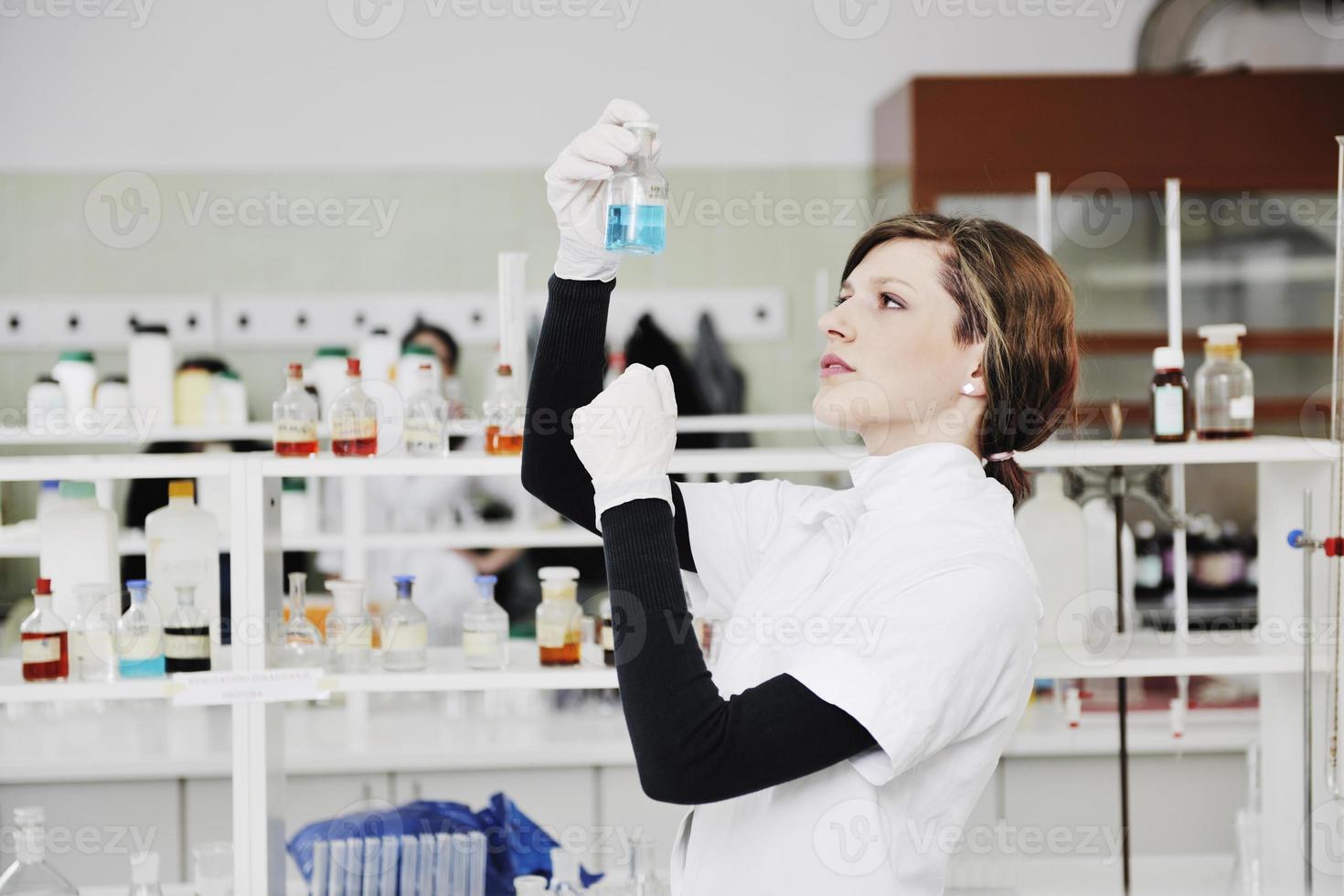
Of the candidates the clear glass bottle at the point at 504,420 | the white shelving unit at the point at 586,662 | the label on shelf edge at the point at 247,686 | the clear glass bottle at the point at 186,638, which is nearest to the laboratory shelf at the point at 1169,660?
the white shelving unit at the point at 586,662

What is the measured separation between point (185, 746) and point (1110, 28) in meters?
3.58

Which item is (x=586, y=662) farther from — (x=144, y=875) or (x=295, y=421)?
(x=144, y=875)

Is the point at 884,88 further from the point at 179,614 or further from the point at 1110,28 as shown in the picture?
the point at 179,614

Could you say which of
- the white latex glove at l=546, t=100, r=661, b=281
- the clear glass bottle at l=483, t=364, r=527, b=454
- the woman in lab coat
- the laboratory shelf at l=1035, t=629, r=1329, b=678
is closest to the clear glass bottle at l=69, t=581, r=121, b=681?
the clear glass bottle at l=483, t=364, r=527, b=454

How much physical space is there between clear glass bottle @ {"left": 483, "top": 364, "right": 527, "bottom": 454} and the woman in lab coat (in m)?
0.35

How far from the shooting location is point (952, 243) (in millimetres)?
1350

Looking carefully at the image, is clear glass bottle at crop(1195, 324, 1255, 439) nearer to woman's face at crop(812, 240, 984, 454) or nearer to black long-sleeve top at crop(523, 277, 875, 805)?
woman's face at crop(812, 240, 984, 454)

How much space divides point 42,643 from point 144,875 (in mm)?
351

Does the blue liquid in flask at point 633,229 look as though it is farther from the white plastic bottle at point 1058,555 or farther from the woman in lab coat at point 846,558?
the white plastic bottle at point 1058,555

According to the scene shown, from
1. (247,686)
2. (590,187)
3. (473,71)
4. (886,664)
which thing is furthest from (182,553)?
(473,71)

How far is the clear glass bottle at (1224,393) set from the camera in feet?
6.26

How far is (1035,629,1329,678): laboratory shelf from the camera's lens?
1.82m

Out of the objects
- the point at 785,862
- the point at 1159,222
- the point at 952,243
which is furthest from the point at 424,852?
the point at 1159,222

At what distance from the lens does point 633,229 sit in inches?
54.1
